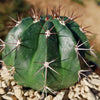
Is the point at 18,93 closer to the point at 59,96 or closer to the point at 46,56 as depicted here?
the point at 59,96

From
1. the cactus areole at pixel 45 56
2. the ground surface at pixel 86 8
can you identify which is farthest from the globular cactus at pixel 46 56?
the ground surface at pixel 86 8

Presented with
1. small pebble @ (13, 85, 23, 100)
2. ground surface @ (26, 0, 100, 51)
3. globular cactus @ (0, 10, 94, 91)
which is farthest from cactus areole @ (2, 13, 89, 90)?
ground surface @ (26, 0, 100, 51)

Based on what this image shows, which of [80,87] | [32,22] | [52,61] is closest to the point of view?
[52,61]

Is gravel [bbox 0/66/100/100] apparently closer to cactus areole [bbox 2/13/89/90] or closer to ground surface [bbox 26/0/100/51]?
cactus areole [bbox 2/13/89/90]

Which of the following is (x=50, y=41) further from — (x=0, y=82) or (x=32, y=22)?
(x=0, y=82)

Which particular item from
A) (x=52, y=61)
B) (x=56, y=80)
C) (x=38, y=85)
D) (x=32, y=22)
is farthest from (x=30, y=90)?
(x=32, y=22)

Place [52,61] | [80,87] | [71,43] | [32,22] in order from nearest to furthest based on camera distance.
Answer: [52,61], [71,43], [32,22], [80,87]
